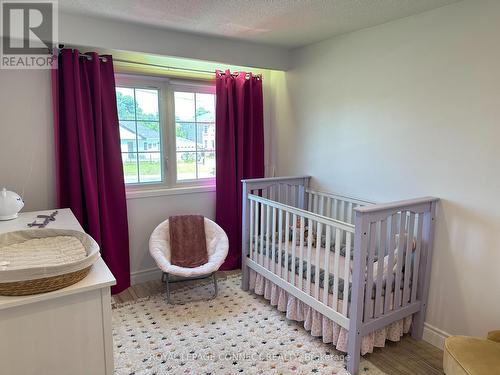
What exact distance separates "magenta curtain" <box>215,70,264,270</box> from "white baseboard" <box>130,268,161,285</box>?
700mm

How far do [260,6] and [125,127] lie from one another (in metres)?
1.63

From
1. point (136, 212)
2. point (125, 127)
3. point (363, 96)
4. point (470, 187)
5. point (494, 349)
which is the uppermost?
point (363, 96)

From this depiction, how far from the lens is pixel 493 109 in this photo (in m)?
1.94

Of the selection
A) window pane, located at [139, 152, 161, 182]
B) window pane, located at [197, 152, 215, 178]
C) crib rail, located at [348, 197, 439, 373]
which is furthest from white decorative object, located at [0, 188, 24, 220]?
crib rail, located at [348, 197, 439, 373]

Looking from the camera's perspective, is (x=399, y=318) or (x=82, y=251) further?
(x=399, y=318)

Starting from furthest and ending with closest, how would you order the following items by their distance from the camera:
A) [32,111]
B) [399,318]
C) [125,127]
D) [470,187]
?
[125,127], [32,111], [399,318], [470,187]

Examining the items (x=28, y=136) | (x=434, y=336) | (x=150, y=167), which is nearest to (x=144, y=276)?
(x=150, y=167)

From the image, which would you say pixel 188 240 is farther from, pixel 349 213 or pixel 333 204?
pixel 349 213

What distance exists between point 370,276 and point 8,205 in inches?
91.6

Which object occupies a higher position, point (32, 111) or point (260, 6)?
point (260, 6)

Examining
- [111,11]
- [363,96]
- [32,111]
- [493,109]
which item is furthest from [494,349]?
[32,111]

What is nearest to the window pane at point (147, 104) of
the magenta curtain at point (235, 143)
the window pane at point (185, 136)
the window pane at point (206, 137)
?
the window pane at point (185, 136)

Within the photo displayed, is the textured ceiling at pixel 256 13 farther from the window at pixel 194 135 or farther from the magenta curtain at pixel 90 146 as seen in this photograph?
the window at pixel 194 135

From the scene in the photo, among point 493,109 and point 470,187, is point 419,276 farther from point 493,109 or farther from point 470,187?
point 493,109
